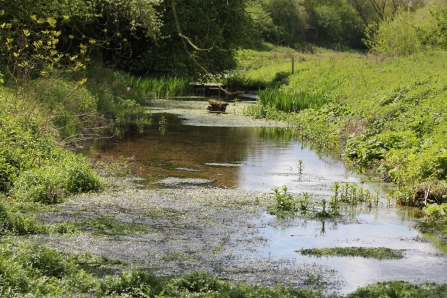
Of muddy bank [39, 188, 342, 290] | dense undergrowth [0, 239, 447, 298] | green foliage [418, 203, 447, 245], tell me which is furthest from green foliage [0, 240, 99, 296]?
green foliage [418, 203, 447, 245]

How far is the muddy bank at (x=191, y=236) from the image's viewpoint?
7.56 meters

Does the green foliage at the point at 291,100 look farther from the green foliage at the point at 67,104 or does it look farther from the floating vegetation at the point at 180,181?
the floating vegetation at the point at 180,181

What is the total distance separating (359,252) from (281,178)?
5.42m

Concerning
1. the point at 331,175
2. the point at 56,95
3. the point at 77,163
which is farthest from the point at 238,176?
the point at 56,95

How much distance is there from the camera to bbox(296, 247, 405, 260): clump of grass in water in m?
8.45

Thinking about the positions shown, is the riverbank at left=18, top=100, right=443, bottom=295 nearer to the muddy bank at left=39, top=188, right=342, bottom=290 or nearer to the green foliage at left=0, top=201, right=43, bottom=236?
the muddy bank at left=39, top=188, right=342, bottom=290

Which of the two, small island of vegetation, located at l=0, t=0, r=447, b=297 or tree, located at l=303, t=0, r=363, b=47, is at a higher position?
tree, located at l=303, t=0, r=363, b=47

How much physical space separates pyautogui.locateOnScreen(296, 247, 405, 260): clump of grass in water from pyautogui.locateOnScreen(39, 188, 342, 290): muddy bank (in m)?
0.57

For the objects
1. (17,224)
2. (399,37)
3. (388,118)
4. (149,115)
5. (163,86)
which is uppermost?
(399,37)

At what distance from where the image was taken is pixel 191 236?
9055 mm

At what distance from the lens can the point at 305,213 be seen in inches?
423

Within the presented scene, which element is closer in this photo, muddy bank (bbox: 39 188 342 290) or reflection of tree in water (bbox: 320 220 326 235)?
muddy bank (bbox: 39 188 342 290)

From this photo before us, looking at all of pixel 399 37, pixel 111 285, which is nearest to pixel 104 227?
pixel 111 285

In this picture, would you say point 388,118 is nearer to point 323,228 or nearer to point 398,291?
point 323,228
